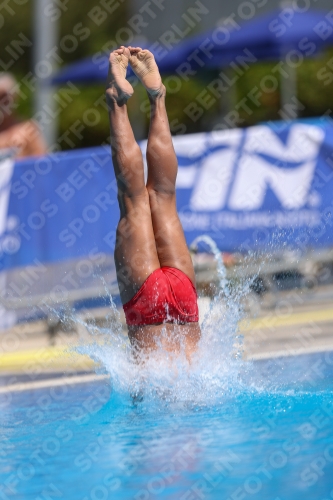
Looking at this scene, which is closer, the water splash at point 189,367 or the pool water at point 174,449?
the pool water at point 174,449

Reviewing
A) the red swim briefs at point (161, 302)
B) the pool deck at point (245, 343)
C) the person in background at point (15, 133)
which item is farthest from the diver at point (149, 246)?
the person in background at point (15, 133)

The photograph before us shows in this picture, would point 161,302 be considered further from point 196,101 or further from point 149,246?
point 196,101

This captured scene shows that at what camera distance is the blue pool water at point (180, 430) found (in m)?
3.28

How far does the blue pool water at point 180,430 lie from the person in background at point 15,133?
4256mm

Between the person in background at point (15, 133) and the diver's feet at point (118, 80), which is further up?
the diver's feet at point (118, 80)

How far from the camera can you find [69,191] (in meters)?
8.27

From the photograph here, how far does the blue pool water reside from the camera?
10.7 feet

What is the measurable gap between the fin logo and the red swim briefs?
3.33 m

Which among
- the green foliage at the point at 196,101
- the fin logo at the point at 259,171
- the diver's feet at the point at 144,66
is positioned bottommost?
the green foliage at the point at 196,101

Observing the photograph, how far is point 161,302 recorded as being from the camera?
4.73 meters

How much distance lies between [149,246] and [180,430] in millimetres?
1262

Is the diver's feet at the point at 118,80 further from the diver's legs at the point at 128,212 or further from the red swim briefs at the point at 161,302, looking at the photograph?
the red swim briefs at the point at 161,302

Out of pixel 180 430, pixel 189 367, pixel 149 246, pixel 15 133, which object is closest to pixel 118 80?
pixel 149 246

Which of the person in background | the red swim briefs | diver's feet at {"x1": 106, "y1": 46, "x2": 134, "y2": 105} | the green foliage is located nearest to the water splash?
the red swim briefs
